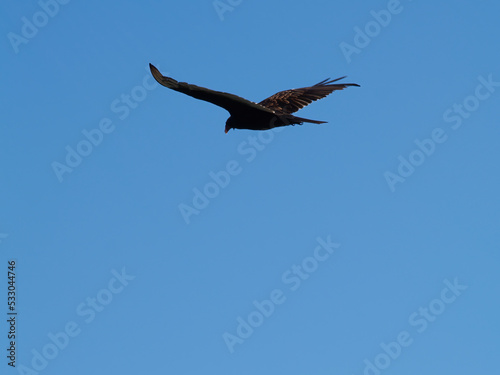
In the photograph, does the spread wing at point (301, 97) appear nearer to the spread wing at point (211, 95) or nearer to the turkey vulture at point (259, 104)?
the turkey vulture at point (259, 104)

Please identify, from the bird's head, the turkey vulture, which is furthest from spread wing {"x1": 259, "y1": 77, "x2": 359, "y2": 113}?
the bird's head

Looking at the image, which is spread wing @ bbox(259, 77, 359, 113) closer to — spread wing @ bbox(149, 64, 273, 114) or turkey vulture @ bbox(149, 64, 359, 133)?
turkey vulture @ bbox(149, 64, 359, 133)

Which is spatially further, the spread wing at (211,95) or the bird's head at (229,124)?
the bird's head at (229,124)

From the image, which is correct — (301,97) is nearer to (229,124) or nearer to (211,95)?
(229,124)

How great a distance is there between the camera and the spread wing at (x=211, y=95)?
17.2m

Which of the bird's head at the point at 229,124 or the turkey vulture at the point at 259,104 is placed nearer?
the turkey vulture at the point at 259,104

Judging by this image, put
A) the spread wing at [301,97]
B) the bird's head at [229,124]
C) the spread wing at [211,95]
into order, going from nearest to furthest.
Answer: the spread wing at [211,95]
the bird's head at [229,124]
the spread wing at [301,97]

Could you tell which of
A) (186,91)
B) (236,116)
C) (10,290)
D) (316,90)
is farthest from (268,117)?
(10,290)

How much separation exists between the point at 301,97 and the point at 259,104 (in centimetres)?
317

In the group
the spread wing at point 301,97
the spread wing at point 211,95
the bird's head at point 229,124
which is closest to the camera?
the spread wing at point 211,95

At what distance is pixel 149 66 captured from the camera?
1719cm

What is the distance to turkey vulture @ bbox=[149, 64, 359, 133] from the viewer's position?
17.5 m

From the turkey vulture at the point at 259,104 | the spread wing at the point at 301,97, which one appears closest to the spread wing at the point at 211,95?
the turkey vulture at the point at 259,104

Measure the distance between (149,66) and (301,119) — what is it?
3.95 m
